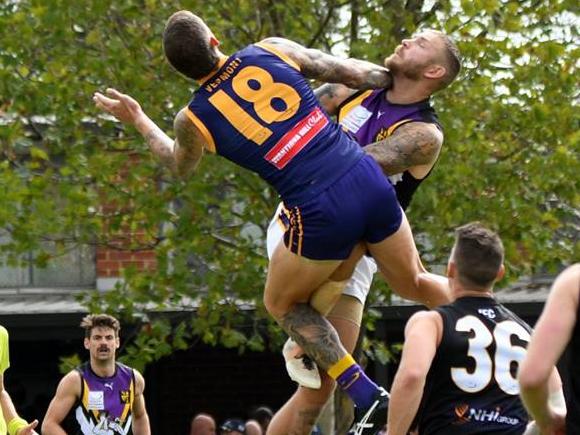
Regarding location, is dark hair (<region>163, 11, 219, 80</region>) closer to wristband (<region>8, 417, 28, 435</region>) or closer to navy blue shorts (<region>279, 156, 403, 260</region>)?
navy blue shorts (<region>279, 156, 403, 260</region>)

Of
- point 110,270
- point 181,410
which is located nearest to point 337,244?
point 110,270

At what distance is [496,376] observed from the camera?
24.9ft

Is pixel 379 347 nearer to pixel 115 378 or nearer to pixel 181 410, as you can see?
pixel 115 378

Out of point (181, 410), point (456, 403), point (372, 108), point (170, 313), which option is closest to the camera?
point (456, 403)

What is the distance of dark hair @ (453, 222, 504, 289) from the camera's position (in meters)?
7.46

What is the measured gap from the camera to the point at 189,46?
8555 millimetres

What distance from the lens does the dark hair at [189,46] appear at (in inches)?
337

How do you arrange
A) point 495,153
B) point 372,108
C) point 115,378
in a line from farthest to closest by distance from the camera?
point 495,153 → point 115,378 → point 372,108

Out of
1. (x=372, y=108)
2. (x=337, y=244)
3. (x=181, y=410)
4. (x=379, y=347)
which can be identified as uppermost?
(x=372, y=108)

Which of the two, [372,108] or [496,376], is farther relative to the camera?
[372,108]

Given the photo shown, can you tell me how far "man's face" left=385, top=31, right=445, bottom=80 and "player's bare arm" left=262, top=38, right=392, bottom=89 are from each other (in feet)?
0.31

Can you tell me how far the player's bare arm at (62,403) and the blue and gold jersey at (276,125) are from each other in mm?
6589

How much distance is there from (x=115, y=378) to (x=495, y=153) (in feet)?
13.2

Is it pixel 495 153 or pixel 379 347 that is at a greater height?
pixel 495 153
